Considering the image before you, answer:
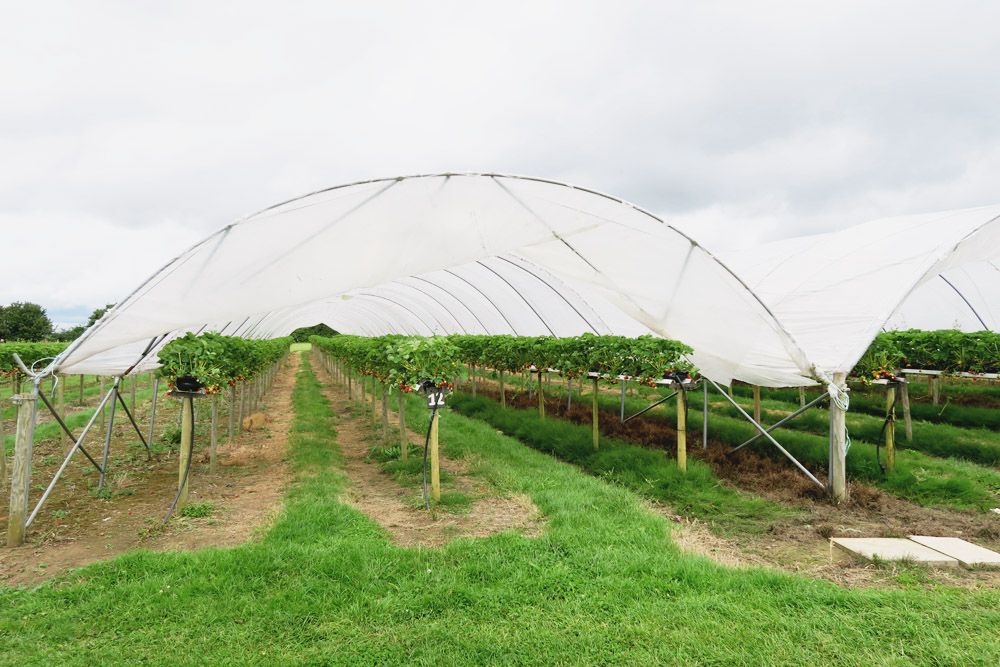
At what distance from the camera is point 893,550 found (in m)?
4.36

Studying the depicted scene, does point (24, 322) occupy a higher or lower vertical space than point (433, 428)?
higher

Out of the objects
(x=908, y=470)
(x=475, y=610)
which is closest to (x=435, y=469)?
(x=475, y=610)

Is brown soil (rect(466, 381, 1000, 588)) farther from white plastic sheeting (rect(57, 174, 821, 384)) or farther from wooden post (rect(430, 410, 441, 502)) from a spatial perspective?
wooden post (rect(430, 410, 441, 502))

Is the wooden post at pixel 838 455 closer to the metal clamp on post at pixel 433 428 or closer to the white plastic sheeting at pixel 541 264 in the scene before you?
the white plastic sheeting at pixel 541 264

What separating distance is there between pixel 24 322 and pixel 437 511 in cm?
6455

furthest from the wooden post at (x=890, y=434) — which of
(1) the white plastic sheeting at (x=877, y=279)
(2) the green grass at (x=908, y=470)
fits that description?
(1) the white plastic sheeting at (x=877, y=279)

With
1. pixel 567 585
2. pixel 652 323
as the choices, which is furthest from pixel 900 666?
pixel 652 323

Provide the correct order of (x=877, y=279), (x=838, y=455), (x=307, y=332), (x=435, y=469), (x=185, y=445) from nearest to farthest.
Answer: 1. (x=185, y=445)
2. (x=435, y=469)
3. (x=838, y=455)
4. (x=877, y=279)
5. (x=307, y=332)

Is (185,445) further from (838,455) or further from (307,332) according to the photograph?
(307,332)

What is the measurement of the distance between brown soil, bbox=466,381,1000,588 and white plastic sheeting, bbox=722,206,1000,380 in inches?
60.4

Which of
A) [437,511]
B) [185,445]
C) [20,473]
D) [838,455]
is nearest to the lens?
[20,473]

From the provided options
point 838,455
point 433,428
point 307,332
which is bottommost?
point 838,455

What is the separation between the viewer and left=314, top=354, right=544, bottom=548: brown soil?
488 cm

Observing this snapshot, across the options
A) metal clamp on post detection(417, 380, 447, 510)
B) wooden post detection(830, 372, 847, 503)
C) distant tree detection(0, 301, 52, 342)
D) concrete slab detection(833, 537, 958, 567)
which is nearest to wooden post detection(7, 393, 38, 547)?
metal clamp on post detection(417, 380, 447, 510)
